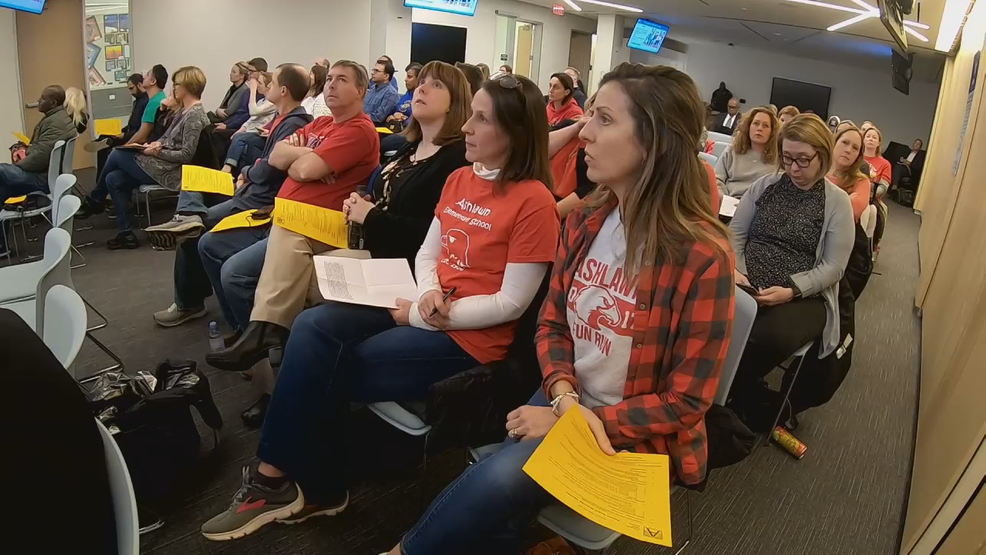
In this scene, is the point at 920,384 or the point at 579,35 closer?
the point at 920,384

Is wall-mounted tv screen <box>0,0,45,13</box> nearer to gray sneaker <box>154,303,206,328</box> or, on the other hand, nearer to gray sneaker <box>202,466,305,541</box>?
gray sneaker <box>154,303,206,328</box>

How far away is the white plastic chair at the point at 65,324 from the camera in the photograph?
1427mm

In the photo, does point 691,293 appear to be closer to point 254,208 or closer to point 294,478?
point 294,478

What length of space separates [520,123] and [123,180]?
13.5 ft

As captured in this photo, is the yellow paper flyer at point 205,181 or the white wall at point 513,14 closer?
the yellow paper flyer at point 205,181

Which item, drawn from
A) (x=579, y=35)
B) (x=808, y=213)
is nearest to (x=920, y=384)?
(x=808, y=213)

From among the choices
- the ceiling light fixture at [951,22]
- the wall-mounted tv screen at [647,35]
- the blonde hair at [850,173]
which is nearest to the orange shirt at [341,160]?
the blonde hair at [850,173]

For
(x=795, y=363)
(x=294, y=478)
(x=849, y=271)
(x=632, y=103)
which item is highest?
(x=632, y=103)

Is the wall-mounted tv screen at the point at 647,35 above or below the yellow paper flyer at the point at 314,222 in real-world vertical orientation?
above

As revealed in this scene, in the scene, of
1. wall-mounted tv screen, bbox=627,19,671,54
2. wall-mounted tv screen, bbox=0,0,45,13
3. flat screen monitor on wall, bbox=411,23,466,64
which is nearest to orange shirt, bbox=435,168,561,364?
wall-mounted tv screen, bbox=0,0,45,13

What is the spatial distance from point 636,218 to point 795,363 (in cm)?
167

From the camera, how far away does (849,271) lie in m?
2.69

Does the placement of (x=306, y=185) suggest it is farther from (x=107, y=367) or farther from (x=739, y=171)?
(x=739, y=171)

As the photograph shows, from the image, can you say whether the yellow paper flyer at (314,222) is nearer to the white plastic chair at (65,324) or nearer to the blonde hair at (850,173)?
the white plastic chair at (65,324)
